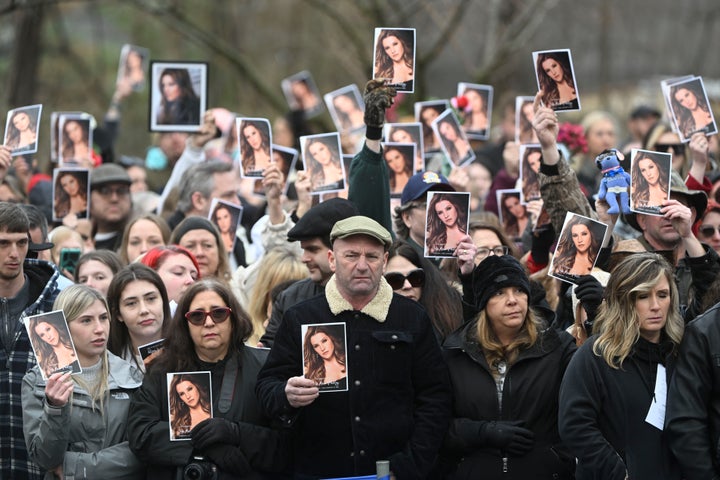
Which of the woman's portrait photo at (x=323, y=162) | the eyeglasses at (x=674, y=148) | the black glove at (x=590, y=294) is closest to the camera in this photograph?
the black glove at (x=590, y=294)

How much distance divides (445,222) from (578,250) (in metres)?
0.84

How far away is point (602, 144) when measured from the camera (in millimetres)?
11477

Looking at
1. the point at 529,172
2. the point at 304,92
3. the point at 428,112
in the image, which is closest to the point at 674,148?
the point at 529,172

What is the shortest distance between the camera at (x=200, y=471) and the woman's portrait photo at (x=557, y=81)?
308 cm

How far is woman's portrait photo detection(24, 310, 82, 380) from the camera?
6695mm

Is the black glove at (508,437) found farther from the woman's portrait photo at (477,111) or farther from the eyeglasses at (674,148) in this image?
the woman's portrait photo at (477,111)

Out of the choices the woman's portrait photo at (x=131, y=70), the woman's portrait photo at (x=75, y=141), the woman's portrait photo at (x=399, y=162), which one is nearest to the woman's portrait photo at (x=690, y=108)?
the woman's portrait photo at (x=399, y=162)

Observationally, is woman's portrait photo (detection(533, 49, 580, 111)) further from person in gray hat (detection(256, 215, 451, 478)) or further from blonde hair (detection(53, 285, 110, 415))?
blonde hair (detection(53, 285, 110, 415))

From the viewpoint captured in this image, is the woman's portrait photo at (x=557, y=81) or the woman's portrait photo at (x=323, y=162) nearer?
the woman's portrait photo at (x=557, y=81)

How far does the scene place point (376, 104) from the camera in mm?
7414

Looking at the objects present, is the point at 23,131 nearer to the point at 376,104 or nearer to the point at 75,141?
the point at 75,141

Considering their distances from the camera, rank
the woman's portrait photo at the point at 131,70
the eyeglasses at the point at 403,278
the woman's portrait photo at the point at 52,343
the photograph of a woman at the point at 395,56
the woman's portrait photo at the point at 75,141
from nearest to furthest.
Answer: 1. the woman's portrait photo at the point at 52,343
2. the eyeglasses at the point at 403,278
3. the photograph of a woman at the point at 395,56
4. the woman's portrait photo at the point at 75,141
5. the woman's portrait photo at the point at 131,70

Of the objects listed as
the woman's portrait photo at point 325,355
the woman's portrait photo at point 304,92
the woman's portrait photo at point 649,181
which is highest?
the woman's portrait photo at point 304,92

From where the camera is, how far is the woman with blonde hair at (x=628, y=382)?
6.20m
